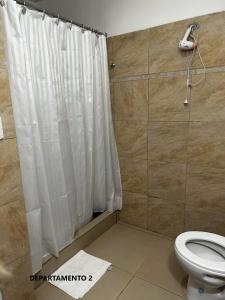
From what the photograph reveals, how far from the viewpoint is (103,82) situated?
1965 mm

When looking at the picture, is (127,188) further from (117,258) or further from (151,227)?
(117,258)

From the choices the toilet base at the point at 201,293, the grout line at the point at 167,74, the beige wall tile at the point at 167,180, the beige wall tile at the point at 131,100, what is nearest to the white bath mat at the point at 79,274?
the toilet base at the point at 201,293

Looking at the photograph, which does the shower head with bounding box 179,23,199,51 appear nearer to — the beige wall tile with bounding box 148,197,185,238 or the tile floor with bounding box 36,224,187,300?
the beige wall tile with bounding box 148,197,185,238

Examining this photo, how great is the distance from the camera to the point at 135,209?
7.20 feet

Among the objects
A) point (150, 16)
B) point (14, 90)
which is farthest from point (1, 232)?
point (150, 16)

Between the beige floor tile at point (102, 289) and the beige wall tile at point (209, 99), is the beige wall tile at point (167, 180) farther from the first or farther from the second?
the beige floor tile at point (102, 289)

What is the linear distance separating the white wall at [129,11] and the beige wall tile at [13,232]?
1.69 m

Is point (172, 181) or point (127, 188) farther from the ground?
point (172, 181)

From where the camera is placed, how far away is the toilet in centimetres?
122

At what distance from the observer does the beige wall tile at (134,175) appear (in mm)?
2073

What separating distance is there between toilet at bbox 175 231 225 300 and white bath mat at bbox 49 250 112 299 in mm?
636

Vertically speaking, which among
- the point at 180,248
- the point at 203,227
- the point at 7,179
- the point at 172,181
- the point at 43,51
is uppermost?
the point at 43,51

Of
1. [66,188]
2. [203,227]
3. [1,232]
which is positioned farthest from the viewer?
[203,227]

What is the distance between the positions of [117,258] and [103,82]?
1503mm
